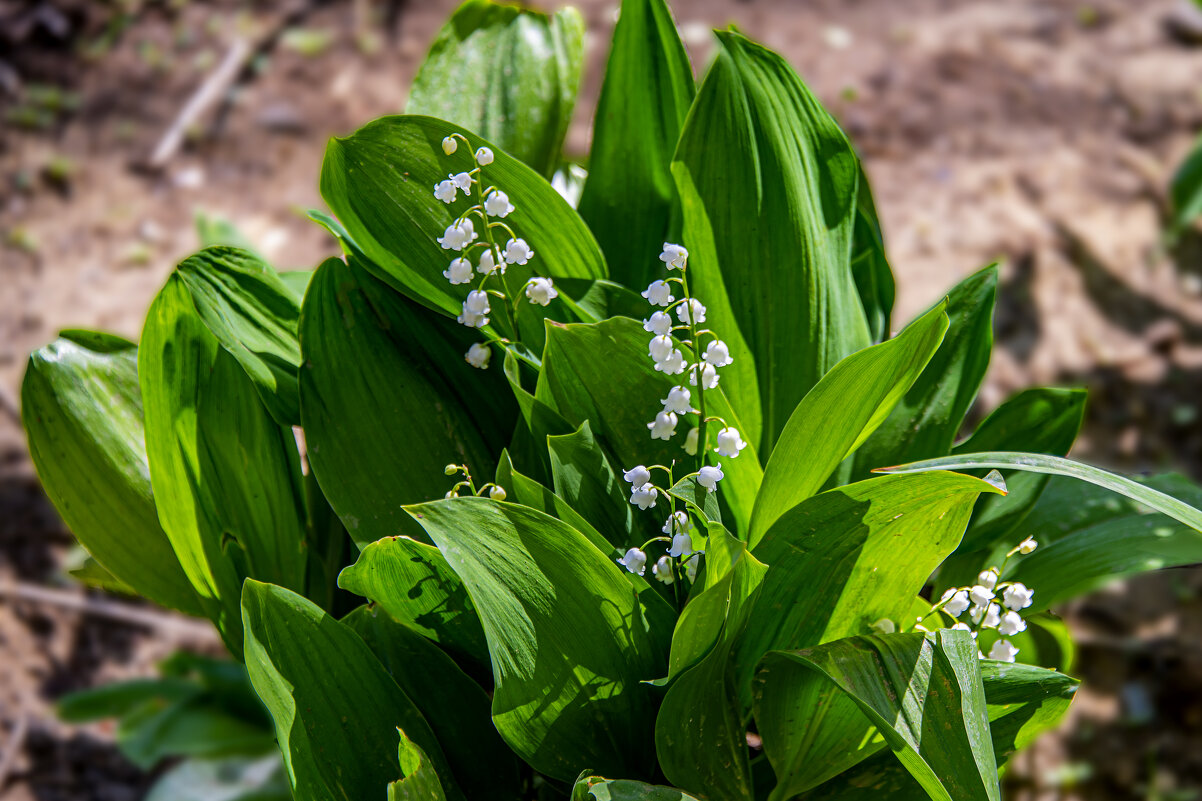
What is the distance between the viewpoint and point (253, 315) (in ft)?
2.63

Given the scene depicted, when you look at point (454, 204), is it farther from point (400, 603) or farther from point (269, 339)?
point (400, 603)

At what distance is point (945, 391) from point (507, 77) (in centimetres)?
51

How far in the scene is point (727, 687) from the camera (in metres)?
0.66

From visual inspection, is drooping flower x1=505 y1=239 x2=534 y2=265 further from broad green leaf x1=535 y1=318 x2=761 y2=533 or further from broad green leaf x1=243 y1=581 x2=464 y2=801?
broad green leaf x1=243 y1=581 x2=464 y2=801

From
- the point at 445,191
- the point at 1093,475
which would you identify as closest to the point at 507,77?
the point at 445,191

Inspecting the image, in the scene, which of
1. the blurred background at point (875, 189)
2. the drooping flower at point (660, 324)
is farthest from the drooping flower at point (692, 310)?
the blurred background at point (875, 189)

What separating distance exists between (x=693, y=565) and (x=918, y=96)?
2.09m

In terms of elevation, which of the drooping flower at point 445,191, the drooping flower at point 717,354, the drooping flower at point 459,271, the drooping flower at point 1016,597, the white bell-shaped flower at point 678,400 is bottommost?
the drooping flower at point 1016,597

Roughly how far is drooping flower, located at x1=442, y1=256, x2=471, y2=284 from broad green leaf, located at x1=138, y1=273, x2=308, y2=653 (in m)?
0.19

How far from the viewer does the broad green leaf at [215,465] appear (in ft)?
2.36

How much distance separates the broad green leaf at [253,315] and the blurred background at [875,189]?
112 cm

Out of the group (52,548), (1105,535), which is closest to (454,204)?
(1105,535)

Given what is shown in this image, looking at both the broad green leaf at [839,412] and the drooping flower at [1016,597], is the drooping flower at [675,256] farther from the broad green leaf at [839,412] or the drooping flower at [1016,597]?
the drooping flower at [1016,597]

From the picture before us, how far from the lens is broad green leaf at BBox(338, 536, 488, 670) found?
64 centimetres
